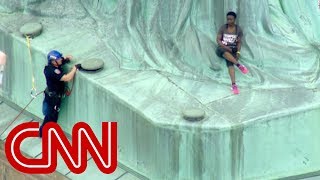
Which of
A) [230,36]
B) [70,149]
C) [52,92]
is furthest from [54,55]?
[230,36]

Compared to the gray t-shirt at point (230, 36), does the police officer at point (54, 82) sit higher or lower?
lower

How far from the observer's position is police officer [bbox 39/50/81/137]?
16328mm

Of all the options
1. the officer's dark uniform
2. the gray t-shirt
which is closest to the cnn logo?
the officer's dark uniform

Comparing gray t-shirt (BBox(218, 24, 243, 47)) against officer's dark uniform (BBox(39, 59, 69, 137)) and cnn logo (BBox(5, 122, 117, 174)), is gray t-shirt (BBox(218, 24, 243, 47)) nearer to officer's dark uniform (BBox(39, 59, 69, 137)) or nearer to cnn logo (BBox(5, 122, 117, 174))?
cnn logo (BBox(5, 122, 117, 174))

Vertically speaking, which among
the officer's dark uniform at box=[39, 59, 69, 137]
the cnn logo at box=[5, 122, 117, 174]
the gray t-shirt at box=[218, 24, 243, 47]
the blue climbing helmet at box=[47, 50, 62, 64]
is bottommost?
the cnn logo at box=[5, 122, 117, 174]

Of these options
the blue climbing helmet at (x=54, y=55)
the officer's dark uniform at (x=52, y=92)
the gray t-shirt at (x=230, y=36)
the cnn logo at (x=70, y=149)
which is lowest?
the cnn logo at (x=70, y=149)

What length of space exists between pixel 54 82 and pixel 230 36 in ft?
6.55

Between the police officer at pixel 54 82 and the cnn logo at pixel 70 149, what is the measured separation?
0.45 feet

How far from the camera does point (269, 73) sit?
16.2 m

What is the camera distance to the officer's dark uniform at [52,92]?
16.3m

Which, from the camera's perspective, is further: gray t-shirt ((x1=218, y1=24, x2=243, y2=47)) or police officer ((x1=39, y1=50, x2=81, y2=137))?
police officer ((x1=39, y1=50, x2=81, y2=137))

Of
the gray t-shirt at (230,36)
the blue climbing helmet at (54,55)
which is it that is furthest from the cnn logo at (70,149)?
the gray t-shirt at (230,36)

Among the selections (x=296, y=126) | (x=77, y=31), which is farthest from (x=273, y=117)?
(x=77, y=31)

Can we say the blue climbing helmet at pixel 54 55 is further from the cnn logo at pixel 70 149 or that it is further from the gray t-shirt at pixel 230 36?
the gray t-shirt at pixel 230 36
